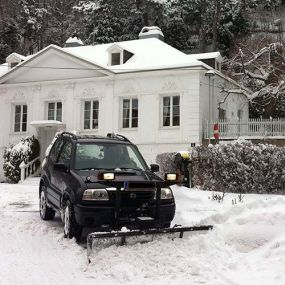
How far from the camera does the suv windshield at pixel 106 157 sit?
9.00 meters

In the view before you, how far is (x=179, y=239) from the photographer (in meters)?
7.48

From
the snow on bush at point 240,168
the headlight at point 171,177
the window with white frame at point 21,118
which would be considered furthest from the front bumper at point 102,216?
the window with white frame at point 21,118

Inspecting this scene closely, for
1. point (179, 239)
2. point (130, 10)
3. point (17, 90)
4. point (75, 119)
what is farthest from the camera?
point (130, 10)

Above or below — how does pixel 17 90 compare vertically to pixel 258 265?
above

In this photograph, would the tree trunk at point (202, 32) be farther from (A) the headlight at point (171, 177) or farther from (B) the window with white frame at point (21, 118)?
(A) the headlight at point (171, 177)

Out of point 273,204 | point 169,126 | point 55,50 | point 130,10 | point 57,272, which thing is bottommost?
point 57,272

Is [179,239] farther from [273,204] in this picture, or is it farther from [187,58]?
[187,58]

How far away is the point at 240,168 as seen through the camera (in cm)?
1455

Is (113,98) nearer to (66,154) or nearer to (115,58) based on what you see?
(115,58)

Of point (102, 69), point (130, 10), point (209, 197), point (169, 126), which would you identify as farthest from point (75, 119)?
point (130, 10)

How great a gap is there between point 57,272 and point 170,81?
19.9m

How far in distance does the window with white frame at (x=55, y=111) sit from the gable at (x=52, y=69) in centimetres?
153

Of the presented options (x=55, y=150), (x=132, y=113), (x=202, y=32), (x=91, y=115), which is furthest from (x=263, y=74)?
(x=55, y=150)

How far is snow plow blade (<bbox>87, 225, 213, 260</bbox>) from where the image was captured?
6.85 metres
